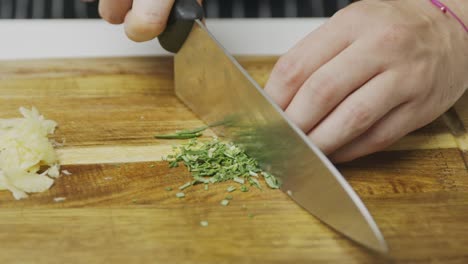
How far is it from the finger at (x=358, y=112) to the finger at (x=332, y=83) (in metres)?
0.01

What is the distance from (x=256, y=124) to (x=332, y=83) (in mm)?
166

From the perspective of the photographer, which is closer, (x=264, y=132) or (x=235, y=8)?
(x=264, y=132)

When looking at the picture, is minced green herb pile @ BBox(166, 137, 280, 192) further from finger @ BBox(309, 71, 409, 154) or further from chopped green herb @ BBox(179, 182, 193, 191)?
finger @ BBox(309, 71, 409, 154)

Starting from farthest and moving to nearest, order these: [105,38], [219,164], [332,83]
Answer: [105,38] → [219,164] → [332,83]

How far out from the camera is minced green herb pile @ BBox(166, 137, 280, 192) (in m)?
1.32

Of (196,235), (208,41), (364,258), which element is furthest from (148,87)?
(364,258)

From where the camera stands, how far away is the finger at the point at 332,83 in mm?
1251

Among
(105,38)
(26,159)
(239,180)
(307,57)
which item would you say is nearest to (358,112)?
(307,57)

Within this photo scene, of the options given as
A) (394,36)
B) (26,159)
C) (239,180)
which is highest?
(394,36)

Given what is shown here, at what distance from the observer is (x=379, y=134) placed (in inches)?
51.8

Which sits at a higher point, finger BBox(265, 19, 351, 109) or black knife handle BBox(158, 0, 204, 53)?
black knife handle BBox(158, 0, 204, 53)

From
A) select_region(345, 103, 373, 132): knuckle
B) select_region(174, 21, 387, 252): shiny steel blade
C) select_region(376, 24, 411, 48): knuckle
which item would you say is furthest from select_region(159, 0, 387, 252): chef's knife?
select_region(376, 24, 411, 48): knuckle

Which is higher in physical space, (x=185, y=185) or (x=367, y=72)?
(x=367, y=72)

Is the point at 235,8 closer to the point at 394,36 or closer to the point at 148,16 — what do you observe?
the point at 148,16
